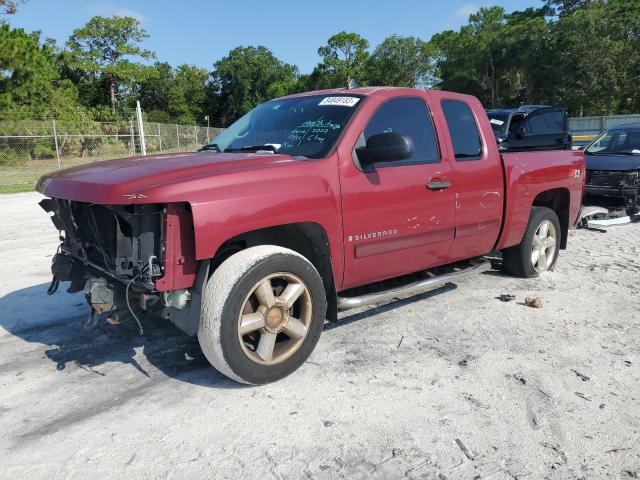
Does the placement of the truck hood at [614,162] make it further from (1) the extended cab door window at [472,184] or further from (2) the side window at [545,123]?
(1) the extended cab door window at [472,184]

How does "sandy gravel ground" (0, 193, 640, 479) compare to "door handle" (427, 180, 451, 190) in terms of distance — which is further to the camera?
"door handle" (427, 180, 451, 190)

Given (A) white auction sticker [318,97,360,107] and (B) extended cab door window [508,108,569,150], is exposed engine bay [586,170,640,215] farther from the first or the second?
(A) white auction sticker [318,97,360,107]

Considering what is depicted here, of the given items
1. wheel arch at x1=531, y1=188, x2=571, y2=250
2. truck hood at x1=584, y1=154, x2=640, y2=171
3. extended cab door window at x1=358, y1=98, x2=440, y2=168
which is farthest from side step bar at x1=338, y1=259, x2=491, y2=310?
truck hood at x1=584, y1=154, x2=640, y2=171

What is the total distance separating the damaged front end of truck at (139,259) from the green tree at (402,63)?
64021mm

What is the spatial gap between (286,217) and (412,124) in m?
1.56

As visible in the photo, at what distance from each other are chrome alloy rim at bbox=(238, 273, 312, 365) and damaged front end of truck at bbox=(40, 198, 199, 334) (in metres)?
0.36

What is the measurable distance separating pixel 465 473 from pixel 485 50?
60177 mm

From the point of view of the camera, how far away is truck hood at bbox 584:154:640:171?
9398mm

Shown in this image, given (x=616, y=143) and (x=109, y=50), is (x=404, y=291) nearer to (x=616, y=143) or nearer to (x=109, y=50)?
(x=616, y=143)

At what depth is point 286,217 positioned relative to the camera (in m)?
3.33

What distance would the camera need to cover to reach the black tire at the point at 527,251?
18.3ft

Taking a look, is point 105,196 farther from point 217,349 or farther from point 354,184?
point 354,184

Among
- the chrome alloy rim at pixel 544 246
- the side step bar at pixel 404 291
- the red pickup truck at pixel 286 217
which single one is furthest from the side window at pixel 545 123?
the side step bar at pixel 404 291

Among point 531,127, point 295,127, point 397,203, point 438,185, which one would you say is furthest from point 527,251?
point 531,127
